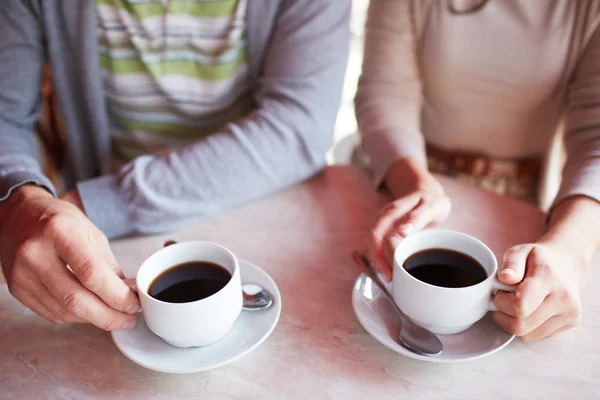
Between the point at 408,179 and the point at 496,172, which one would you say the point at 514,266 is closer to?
the point at 408,179

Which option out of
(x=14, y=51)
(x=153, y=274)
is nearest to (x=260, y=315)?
(x=153, y=274)

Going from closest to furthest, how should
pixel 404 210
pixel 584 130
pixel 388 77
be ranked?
1. pixel 404 210
2. pixel 584 130
3. pixel 388 77

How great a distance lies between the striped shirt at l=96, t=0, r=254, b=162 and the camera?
0.97 m

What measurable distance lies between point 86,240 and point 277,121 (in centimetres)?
38

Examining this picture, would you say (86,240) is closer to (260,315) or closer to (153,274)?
(153,274)

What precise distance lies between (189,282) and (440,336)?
307mm

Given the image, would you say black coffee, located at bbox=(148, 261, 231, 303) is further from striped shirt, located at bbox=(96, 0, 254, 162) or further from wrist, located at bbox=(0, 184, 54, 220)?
striped shirt, located at bbox=(96, 0, 254, 162)

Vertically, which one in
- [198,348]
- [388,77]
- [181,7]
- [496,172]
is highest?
[181,7]

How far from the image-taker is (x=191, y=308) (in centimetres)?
59

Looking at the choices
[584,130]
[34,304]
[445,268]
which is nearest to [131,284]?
[34,304]

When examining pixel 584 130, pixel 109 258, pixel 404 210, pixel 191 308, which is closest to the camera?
pixel 191 308

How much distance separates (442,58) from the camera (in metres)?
1.09

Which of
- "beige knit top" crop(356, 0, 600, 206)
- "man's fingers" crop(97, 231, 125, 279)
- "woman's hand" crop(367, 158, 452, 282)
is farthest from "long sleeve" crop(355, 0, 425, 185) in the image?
"man's fingers" crop(97, 231, 125, 279)

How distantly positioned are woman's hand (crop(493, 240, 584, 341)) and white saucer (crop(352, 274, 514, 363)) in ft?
0.07
